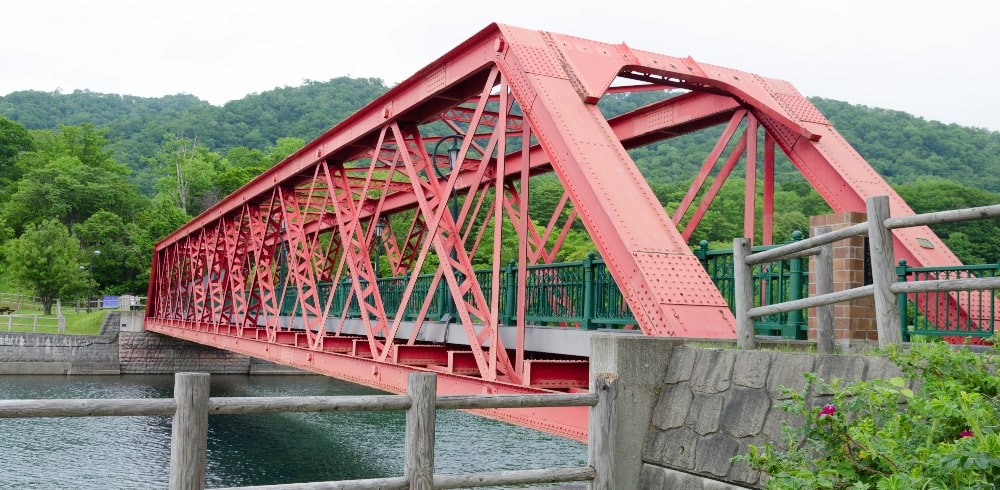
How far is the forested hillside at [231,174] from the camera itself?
5894cm

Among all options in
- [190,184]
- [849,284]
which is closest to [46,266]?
[190,184]

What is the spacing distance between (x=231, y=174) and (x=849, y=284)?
3820 inches

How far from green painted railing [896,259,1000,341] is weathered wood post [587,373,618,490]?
4.45 meters

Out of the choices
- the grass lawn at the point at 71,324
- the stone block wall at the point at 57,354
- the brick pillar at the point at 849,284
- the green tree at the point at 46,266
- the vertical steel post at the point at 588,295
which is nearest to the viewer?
the brick pillar at the point at 849,284

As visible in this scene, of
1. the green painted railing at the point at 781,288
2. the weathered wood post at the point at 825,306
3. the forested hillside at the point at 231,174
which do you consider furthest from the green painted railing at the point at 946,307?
the forested hillside at the point at 231,174

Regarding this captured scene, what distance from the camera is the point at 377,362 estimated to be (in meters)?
14.1

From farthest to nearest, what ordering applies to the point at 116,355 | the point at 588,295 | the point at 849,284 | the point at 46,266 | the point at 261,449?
the point at 46,266, the point at 116,355, the point at 261,449, the point at 588,295, the point at 849,284

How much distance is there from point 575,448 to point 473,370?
16.3 metres

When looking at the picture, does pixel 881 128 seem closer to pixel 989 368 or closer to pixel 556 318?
pixel 556 318

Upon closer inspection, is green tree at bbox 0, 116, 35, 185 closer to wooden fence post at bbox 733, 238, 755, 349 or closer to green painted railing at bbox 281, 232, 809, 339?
green painted railing at bbox 281, 232, 809, 339

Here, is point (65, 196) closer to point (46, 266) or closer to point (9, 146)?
point (9, 146)

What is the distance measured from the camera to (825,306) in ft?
19.8

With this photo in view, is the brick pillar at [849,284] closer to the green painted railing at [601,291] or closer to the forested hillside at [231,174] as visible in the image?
the green painted railing at [601,291]

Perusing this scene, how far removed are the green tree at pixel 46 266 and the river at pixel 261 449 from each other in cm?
2580
